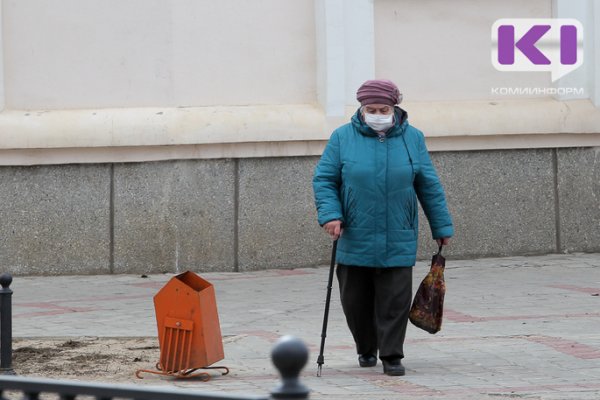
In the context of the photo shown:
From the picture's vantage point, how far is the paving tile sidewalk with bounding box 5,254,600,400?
7.09m

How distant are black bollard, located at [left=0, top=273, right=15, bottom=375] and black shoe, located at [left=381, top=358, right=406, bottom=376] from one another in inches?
83.9

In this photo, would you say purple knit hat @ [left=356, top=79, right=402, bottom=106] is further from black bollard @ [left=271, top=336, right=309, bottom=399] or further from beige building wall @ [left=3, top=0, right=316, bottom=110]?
beige building wall @ [left=3, top=0, right=316, bottom=110]

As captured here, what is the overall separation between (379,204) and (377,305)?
593 millimetres

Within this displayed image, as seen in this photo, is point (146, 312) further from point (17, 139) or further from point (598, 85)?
point (598, 85)

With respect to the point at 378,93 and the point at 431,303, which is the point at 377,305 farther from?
the point at 378,93

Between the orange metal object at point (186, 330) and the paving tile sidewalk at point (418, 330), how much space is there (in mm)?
126

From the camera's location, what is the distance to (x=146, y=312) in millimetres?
10195

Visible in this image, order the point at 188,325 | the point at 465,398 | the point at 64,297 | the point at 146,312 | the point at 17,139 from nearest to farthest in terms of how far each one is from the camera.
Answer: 1. the point at 465,398
2. the point at 188,325
3. the point at 146,312
4. the point at 64,297
5. the point at 17,139

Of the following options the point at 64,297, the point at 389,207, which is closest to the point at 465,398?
the point at 389,207

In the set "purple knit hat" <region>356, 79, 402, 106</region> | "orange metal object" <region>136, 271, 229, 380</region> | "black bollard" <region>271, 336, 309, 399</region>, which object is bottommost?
"orange metal object" <region>136, 271, 229, 380</region>

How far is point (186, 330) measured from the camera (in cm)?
732

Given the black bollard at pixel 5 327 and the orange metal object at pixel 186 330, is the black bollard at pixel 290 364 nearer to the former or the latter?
the orange metal object at pixel 186 330

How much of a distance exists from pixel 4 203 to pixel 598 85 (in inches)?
233

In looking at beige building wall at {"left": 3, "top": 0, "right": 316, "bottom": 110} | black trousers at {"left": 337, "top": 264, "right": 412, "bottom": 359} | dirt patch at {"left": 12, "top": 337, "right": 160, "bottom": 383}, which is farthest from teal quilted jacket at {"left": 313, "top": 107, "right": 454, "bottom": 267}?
beige building wall at {"left": 3, "top": 0, "right": 316, "bottom": 110}
